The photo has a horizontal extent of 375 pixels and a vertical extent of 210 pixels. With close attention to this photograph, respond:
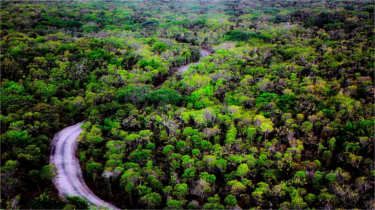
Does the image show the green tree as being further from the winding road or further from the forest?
the winding road

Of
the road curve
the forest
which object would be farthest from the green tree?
the road curve

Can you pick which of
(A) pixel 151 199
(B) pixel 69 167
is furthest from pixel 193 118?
(B) pixel 69 167

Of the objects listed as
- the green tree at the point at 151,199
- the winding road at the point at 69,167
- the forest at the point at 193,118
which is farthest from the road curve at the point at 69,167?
the green tree at the point at 151,199

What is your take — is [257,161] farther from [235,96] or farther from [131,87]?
[131,87]

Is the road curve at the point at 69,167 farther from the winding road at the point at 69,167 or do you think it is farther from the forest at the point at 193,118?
the forest at the point at 193,118

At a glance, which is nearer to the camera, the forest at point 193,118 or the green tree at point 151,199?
the green tree at point 151,199

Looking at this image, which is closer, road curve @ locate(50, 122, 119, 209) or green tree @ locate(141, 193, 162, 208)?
green tree @ locate(141, 193, 162, 208)

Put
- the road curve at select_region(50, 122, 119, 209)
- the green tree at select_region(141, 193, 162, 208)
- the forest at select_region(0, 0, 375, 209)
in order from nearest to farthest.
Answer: the green tree at select_region(141, 193, 162, 208)
the forest at select_region(0, 0, 375, 209)
the road curve at select_region(50, 122, 119, 209)
